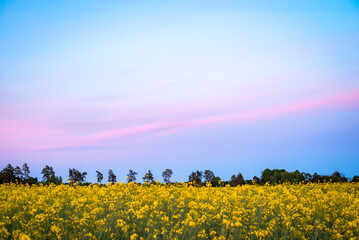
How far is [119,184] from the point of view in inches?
453

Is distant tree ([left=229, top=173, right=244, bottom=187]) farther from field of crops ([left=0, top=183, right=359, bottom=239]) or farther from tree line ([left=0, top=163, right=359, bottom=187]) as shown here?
field of crops ([left=0, top=183, right=359, bottom=239])

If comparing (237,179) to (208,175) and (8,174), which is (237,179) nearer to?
(208,175)

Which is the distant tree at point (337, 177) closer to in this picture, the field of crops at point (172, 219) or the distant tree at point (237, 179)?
the distant tree at point (237, 179)

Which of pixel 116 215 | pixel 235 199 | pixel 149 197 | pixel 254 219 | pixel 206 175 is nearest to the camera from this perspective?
pixel 116 215

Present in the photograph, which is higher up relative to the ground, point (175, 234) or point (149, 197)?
point (149, 197)

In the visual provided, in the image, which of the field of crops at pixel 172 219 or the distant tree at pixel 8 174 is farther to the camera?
the distant tree at pixel 8 174

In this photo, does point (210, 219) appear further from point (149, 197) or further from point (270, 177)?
point (270, 177)

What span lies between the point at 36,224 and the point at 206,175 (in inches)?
780

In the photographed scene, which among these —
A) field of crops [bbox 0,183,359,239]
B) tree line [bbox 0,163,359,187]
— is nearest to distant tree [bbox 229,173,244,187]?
tree line [bbox 0,163,359,187]

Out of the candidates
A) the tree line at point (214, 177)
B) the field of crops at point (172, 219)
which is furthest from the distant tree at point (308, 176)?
the field of crops at point (172, 219)

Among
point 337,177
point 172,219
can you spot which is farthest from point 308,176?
point 172,219

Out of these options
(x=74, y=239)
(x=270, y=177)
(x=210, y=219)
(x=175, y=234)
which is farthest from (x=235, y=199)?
(x=270, y=177)

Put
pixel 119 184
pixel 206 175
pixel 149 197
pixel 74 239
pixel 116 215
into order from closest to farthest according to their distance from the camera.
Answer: pixel 74 239
pixel 116 215
pixel 149 197
pixel 119 184
pixel 206 175

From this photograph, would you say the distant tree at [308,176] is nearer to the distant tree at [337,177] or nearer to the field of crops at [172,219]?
the distant tree at [337,177]
